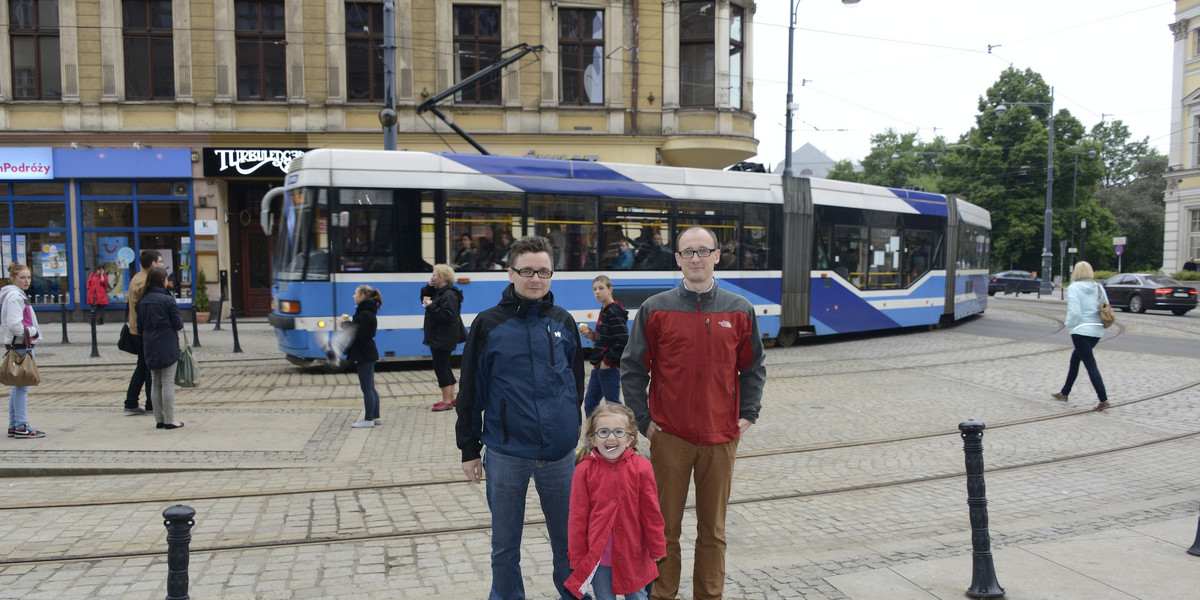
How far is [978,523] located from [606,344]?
346 centimetres

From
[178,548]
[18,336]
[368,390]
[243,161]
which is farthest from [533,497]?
[243,161]

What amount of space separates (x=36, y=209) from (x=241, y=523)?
21099 millimetres

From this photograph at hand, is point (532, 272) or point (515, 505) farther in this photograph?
point (515, 505)

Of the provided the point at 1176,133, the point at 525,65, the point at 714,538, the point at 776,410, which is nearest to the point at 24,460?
the point at 714,538

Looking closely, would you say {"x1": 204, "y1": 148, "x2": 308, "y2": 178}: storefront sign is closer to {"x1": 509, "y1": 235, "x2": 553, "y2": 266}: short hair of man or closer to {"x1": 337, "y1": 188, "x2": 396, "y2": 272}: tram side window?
{"x1": 337, "y1": 188, "x2": 396, "y2": 272}: tram side window

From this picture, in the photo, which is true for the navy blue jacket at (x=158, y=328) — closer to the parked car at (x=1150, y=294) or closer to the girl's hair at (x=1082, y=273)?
the girl's hair at (x=1082, y=273)

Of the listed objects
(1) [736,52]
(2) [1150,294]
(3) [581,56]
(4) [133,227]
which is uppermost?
(1) [736,52]

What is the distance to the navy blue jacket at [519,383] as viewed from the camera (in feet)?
11.8

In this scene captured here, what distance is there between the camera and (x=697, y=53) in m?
23.8

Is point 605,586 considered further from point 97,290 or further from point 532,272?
point 97,290

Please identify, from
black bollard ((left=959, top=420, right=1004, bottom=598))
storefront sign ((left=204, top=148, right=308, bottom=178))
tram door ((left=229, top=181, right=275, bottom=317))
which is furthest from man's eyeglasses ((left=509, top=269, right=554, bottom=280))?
tram door ((left=229, top=181, right=275, bottom=317))

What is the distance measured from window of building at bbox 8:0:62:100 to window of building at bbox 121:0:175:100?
1807 millimetres

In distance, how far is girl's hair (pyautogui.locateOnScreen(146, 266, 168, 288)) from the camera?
8.34 metres

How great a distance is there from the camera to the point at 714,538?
383 cm
